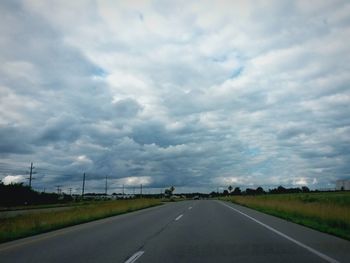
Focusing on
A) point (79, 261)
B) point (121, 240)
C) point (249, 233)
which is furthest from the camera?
point (249, 233)

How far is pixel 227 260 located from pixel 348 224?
10.4m

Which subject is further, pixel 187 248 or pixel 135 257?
pixel 187 248

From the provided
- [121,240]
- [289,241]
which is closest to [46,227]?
[121,240]

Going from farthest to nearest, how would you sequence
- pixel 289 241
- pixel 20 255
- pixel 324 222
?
pixel 324 222 < pixel 289 241 < pixel 20 255

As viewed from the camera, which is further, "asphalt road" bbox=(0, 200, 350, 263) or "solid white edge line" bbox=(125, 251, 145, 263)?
"asphalt road" bbox=(0, 200, 350, 263)

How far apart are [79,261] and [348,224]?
12529 millimetres

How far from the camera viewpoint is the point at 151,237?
51.9 ft

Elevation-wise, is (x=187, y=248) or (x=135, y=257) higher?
(x=187, y=248)

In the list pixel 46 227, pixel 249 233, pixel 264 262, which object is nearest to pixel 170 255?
pixel 264 262

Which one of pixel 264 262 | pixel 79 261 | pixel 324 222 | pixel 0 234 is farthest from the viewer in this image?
pixel 324 222

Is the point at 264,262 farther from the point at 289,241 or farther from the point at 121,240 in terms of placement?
the point at 121,240

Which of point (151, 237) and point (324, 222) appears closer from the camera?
point (151, 237)

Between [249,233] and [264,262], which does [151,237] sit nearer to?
[249,233]

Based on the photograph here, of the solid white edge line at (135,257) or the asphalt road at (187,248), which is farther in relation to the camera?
the asphalt road at (187,248)
